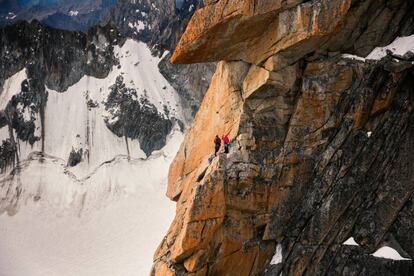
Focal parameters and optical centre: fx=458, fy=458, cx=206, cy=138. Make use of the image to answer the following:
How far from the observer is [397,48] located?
2467 cm

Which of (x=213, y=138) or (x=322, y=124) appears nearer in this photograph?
(x=322, y=124)

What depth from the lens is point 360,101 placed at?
24203mm

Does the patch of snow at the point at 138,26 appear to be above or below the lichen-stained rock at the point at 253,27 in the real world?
above

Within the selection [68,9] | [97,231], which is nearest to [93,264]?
[97,231]

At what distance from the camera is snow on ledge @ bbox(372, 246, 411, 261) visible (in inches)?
961

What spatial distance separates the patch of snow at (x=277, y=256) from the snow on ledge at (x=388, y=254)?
4996 mm

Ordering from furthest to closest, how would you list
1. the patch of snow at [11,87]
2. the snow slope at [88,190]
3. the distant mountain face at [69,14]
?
1. the distant mountain face at [69,14]
2. the patch of snow at [11,87]
3. the snow slope at [88,190]

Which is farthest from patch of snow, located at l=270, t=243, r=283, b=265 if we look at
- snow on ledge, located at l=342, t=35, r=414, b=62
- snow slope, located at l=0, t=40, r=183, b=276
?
snow slope, located at l=0, t=40, r=183, b=276

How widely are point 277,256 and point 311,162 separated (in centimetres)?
552

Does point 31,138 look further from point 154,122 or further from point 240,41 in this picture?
point 240,41

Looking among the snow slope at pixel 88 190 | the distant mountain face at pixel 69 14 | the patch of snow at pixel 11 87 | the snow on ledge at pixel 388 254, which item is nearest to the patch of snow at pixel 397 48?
the snow on ledge at pixel 388 254

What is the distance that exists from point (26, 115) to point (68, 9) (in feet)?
399

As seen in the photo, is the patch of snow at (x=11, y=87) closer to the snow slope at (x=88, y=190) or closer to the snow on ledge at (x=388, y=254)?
the snow slope at (x=88, y=190)

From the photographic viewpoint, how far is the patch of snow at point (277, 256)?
2516cm
